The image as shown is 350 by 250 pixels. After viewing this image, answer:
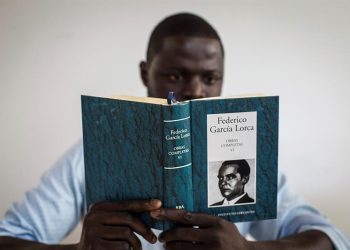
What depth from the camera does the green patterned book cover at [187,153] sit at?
583 mm

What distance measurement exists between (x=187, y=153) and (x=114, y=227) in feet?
0.58

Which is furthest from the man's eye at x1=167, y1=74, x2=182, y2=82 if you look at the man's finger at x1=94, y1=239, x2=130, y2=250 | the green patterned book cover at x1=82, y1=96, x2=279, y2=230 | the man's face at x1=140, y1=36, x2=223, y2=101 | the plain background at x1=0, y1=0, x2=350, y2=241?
the man's finger at x1=94, y1=239, x2=130, y2=250

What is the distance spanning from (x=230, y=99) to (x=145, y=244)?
0.47 m

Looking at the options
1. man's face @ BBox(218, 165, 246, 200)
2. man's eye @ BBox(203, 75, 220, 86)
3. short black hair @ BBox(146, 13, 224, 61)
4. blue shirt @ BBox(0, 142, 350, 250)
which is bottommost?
blue shirt @ BBox(0, 142, 350, 250)

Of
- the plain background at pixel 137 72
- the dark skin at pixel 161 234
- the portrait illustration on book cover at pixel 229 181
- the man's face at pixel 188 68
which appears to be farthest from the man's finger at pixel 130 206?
the plain background at pixel 137 72

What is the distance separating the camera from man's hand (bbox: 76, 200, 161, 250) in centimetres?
61

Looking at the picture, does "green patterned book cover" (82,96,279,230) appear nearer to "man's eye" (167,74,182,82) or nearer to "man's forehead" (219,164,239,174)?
"man's forehead" (219,164,239,174)

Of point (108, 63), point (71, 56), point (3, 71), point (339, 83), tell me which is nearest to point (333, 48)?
point (339, 83)

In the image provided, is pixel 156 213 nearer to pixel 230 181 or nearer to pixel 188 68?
pixel 230 181

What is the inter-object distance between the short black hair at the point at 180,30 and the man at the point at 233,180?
0.48 m

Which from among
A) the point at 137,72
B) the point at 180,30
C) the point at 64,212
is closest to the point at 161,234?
the point at 64,212

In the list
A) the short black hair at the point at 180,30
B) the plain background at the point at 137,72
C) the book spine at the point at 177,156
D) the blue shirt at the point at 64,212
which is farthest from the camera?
the plain background at the point at 137,72

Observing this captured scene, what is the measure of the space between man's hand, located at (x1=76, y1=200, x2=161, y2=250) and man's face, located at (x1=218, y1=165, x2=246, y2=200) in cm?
14

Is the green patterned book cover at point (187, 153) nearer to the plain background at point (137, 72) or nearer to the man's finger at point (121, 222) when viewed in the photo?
the man's finger at point (121, 222)
